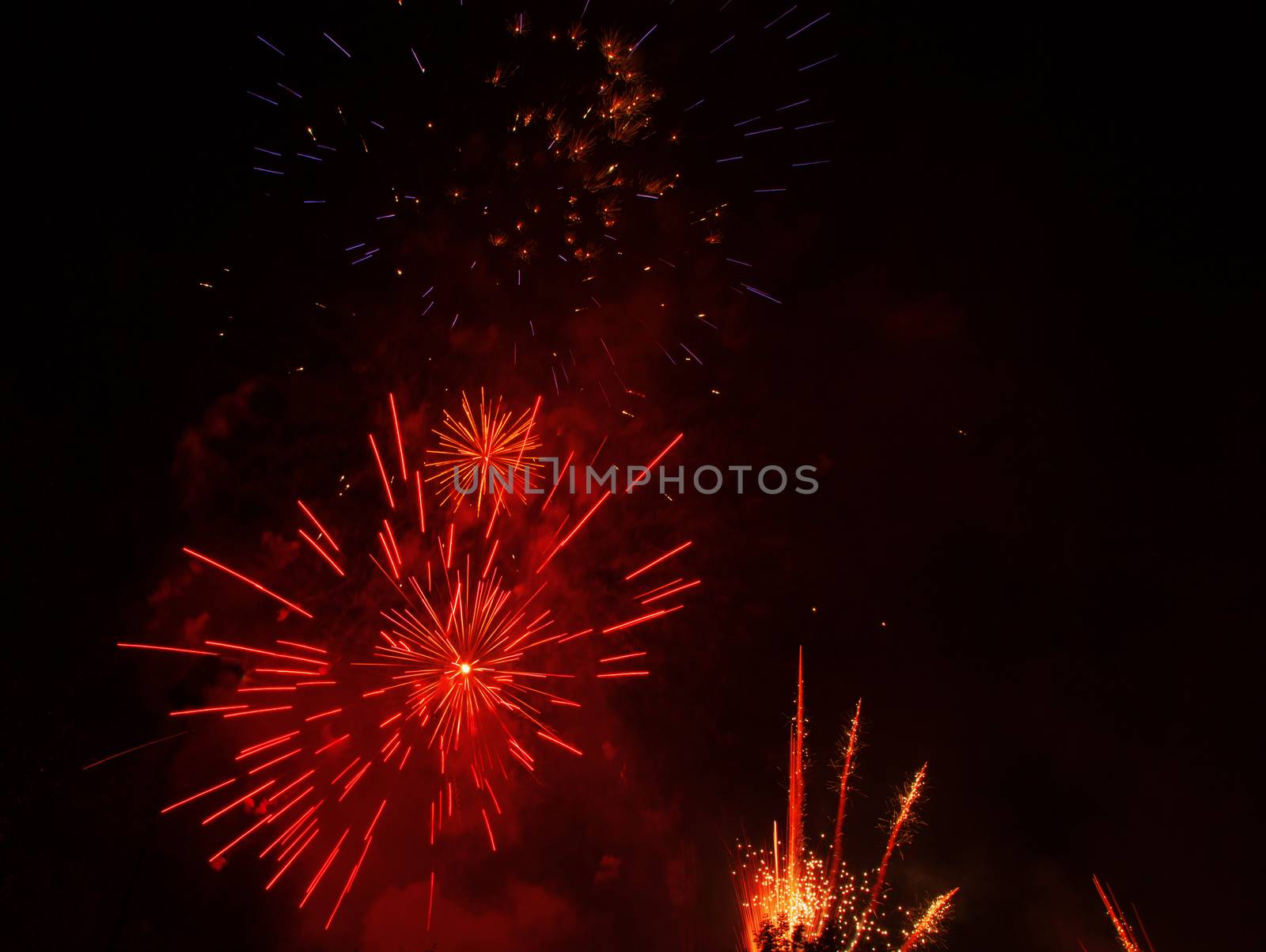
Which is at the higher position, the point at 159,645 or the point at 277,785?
the point at 159,645

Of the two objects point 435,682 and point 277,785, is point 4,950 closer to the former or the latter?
point 277,785

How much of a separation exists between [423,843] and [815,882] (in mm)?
6289

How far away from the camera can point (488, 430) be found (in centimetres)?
788

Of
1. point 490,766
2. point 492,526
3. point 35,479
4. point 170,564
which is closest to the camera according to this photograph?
point 35,479

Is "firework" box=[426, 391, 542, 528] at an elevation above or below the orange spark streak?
above

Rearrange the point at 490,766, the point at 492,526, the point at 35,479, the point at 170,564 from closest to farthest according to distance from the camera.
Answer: the point at 35,479, the point at 170,564, the point at 492,526, the point at 490,766

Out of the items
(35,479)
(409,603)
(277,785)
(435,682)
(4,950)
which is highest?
(35,479)

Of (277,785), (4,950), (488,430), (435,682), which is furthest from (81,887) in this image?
(488,430)

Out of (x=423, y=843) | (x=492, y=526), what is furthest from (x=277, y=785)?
(x=492, y=526)

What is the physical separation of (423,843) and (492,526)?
5.46m

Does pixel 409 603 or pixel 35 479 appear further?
pixel 409 603

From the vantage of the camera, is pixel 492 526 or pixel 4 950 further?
pixel 492 526

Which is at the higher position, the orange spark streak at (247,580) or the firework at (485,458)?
the firework at (485,458)

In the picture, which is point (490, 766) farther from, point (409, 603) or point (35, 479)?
point (35, 479)
